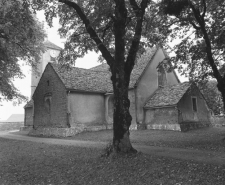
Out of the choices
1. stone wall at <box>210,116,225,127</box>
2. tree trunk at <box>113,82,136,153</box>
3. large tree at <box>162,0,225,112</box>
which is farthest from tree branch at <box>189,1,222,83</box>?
stone wall at <box>210,116,225,127</box>

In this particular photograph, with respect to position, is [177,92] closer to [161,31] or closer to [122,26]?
[161,31]

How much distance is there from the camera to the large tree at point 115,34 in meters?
10.1

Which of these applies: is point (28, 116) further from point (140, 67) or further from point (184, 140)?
point (184, 140)

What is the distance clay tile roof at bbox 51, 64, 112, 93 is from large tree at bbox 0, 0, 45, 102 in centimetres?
340

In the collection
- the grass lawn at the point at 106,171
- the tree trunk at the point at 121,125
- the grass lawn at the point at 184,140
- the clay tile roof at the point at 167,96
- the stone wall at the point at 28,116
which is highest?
the clay tile roof at the point at 167,96

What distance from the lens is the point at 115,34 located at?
413 inches

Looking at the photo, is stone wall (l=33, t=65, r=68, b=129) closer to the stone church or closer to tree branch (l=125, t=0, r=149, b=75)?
the stone church

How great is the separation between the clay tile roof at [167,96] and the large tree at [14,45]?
13095mm

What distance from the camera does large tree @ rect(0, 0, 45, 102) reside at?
16.8 metres

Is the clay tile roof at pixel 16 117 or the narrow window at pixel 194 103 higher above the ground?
the clay tile roof at pixel 16 117

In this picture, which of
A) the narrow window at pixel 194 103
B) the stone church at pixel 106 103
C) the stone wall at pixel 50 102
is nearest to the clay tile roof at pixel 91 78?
the stone church at pixel 106 103

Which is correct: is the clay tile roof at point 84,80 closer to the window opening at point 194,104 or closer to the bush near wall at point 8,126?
the window opening at point 194,104

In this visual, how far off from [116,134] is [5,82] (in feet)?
59.6

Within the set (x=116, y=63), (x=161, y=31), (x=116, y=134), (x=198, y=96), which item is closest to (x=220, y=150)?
(x=116, y=134)
